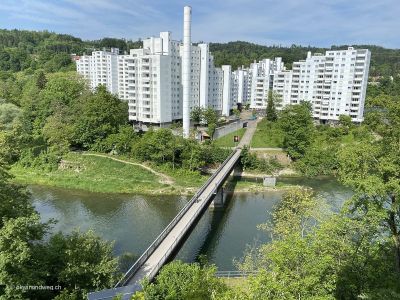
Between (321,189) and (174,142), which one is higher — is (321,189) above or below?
below

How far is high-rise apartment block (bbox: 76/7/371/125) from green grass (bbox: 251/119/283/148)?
40.9 ft

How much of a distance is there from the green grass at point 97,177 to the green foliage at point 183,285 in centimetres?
2549

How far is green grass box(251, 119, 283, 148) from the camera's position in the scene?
54.7 meters

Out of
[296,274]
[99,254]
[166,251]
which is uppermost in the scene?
[296,274]

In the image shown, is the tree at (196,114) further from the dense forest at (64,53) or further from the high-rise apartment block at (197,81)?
the dense forest at (64,53)

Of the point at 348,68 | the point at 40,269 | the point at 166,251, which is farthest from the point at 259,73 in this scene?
the point at 40,269

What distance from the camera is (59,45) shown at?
13925cm

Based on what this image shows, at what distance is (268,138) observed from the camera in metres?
57.9

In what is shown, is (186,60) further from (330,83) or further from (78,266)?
(78,266)

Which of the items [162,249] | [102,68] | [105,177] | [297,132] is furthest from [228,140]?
[102,68]

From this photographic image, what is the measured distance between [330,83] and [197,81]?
88.1 feet

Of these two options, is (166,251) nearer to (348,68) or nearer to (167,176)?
(167,176)

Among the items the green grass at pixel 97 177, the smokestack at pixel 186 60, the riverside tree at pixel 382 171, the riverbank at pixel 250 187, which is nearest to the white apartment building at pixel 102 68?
the smokestack at pixel 186 60

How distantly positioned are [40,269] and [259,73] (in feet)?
269
